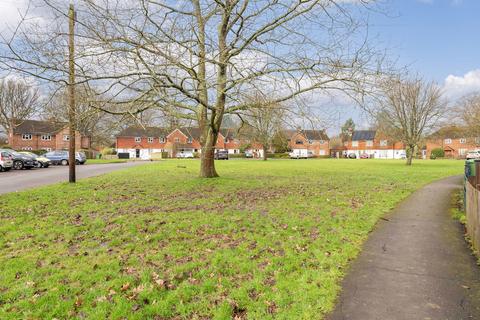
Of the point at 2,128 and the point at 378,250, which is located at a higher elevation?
the point at 2,128

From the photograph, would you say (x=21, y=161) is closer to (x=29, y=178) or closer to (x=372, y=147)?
(x=29, y=178)

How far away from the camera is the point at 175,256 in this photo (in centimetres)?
577

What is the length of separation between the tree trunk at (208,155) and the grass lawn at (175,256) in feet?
17.6

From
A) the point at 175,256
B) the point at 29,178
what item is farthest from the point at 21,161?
the point at 175,256

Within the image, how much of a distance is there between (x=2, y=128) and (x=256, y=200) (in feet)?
204

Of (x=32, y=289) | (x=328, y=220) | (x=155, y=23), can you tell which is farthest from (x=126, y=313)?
(x=155, y=23)

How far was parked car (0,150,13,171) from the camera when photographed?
24.2 m

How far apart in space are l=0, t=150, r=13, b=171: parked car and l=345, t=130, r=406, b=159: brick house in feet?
279

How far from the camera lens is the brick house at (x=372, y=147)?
92.6m

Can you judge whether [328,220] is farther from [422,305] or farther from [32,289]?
[32,289]

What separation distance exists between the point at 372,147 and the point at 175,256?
10074cm

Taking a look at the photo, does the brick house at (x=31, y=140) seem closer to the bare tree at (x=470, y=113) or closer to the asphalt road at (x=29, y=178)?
the asphalt road at (x=29, y=178)

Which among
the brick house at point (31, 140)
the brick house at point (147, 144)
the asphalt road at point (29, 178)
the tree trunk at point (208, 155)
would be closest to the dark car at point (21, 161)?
the asphalt road at point (29, 178)

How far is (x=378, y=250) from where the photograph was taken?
6.34m
